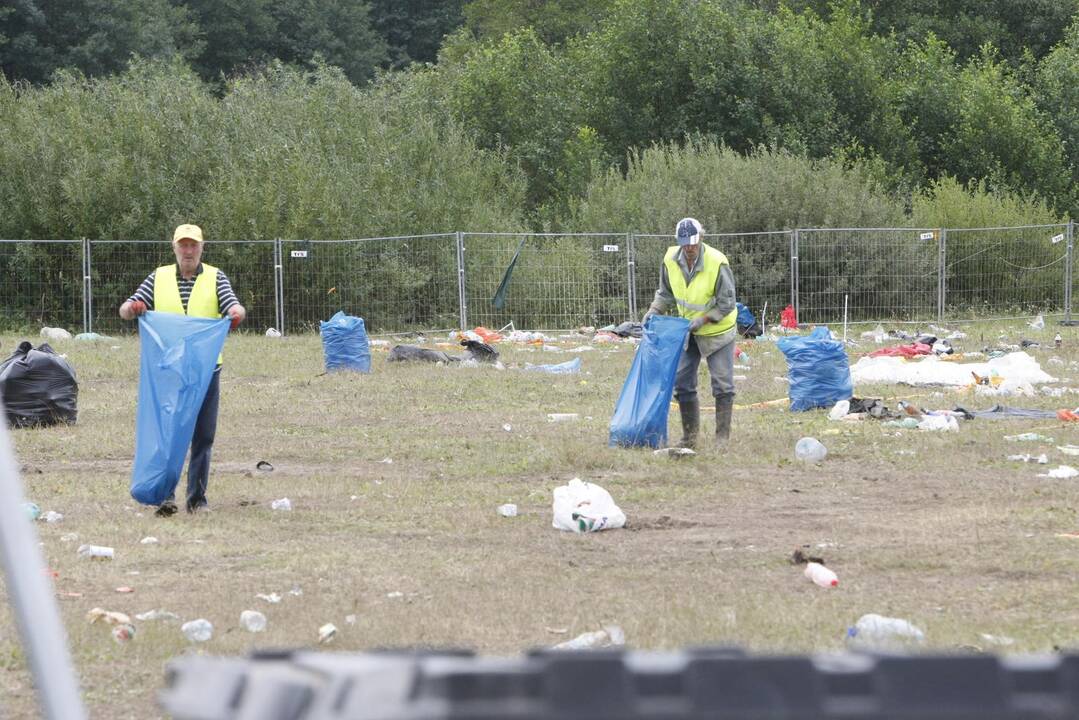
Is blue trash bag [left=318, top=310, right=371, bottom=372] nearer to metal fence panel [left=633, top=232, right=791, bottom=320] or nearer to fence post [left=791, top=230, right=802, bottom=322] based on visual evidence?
metal fence panel [left=633, top=232, right=791, bottom=320]

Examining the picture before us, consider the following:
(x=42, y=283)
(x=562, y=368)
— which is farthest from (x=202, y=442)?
(x=42, y=283)

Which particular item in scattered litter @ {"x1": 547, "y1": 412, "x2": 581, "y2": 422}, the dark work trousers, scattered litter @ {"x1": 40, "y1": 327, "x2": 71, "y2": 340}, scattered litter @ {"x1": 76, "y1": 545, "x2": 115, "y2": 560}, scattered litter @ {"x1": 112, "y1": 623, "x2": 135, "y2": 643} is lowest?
scattered litter @ {"x1": 547, "y1": 412, "x2": 581, "y2": 422}

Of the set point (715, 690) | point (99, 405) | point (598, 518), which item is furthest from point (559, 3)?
point (715, 690)

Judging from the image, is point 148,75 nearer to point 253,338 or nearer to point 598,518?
point 253,338

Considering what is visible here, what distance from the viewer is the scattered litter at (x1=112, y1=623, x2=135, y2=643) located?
18.4ft

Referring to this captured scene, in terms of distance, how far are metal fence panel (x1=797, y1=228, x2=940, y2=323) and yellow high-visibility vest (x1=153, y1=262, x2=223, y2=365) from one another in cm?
1782

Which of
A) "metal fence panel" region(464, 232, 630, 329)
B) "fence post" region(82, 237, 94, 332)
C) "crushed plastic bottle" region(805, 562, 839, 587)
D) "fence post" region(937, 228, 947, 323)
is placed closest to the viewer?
"crushed plastic bottle" region(805, 562, 839, 587)

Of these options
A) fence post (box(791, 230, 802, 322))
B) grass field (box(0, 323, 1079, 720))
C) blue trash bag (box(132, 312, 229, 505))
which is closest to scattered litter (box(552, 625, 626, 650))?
grass field (box(0, 323, 1079, 720))

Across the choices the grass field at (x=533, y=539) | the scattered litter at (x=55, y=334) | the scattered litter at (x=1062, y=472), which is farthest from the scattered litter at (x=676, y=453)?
the scattered litter at (x=55, y=334)

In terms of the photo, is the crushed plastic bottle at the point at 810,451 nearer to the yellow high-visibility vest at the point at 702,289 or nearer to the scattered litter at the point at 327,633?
the yellow high-visibility vest at the point at 702,289

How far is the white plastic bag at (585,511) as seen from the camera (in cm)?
793

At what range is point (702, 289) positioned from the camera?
35.2 feet

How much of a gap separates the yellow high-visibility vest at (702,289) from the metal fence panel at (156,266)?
47.4 feet

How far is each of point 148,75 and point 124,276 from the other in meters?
11.6
